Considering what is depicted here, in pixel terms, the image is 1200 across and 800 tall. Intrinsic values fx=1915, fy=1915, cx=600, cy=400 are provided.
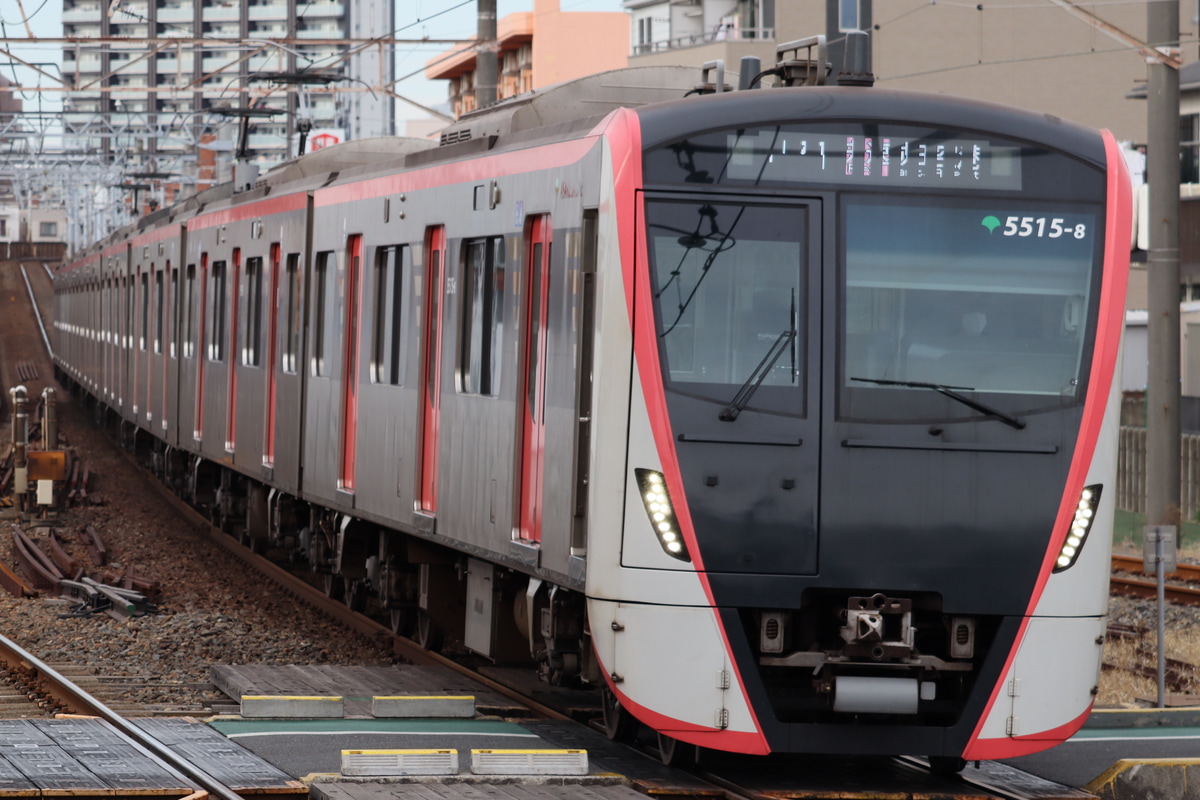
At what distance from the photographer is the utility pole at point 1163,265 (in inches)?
692

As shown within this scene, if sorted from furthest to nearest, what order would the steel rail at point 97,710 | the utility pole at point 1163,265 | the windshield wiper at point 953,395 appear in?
the utility pole at point 1163,265 → the windshield wiper at point 953,395 → the steel rail at point 97,710

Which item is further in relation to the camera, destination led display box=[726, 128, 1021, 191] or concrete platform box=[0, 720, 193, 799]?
destination led display box=[726, 128, 1021, 191]

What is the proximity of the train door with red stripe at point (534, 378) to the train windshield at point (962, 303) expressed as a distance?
161cm

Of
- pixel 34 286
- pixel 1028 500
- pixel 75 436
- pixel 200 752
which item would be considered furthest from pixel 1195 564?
pixel 34 286

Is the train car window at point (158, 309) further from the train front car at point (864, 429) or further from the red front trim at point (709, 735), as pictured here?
the red front trim at point (709, 735)

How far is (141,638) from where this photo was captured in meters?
13.0

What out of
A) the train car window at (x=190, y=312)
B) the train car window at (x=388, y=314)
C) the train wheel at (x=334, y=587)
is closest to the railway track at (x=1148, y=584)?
the train wheel at (x=334, y=587)

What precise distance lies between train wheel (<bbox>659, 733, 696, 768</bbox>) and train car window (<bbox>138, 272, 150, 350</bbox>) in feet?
57.2

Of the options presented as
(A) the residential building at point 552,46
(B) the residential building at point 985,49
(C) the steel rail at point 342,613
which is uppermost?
(A) the residential building at point 552,46

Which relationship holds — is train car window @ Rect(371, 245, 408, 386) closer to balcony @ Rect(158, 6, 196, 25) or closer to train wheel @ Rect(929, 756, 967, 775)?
train wheel @ Rect(929, 756, 967, 775)

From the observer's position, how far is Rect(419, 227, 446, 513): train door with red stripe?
10.6 m

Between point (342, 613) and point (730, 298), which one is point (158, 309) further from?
point (730, 298)

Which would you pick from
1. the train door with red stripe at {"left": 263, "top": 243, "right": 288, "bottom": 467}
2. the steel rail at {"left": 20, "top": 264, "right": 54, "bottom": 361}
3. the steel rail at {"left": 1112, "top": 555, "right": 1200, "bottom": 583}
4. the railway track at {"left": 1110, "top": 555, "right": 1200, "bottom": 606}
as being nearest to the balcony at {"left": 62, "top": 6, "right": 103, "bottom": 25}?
the steel rail at {"left": 20, "top": 264, "right": 54, "bottom": 361}

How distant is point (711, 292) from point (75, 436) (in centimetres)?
2811
